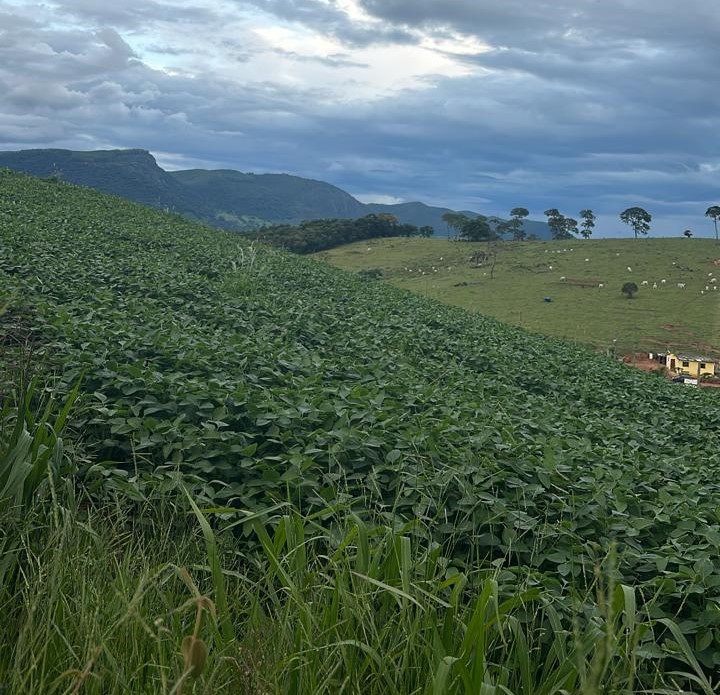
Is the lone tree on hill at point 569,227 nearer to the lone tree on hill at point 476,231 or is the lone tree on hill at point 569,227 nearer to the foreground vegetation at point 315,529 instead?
the lone tree on hill at point 476,231

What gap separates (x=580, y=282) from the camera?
196ft

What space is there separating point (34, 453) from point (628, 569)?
348 cm

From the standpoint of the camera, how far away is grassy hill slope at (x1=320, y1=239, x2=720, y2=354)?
44.5 metres

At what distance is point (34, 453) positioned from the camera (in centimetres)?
393

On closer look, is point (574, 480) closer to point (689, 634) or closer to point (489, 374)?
point (689, 634)

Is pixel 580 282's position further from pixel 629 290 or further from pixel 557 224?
pixel 557 224

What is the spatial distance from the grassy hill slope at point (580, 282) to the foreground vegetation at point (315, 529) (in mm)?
34680

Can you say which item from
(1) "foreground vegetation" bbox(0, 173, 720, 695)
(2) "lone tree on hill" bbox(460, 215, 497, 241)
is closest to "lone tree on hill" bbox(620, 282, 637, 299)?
(2) "lone tree on hill" bbox(460, 215, 497, 241)

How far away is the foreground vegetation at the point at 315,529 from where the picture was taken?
280 centimetres

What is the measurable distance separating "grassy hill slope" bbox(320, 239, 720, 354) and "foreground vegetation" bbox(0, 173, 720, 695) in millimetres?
34680

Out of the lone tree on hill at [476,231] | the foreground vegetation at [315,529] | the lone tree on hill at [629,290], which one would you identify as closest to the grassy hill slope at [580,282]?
the lone tree on hill at [629,290]

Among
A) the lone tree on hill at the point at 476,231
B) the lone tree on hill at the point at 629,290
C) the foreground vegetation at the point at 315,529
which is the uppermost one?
the lone tree on hill at the point at 476,231

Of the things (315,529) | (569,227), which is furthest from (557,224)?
(315,529)

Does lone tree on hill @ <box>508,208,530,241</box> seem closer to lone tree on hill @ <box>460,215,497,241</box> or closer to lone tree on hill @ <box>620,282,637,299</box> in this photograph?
lone tree on hill @ <box>460,215,497,241</box>
